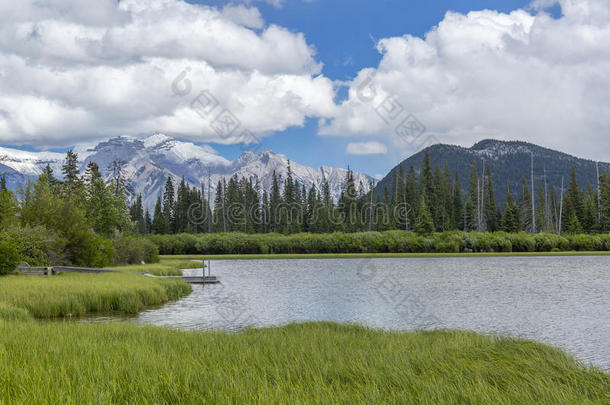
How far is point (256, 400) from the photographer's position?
5551 mm

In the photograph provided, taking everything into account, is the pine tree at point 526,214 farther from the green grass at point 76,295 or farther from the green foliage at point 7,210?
the green foliage at point 7,210

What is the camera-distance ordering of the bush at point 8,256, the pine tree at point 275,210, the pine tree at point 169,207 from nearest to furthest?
the bush at point 8,256 → the pine tree at point 169,207 → the pine tree at point 275,210

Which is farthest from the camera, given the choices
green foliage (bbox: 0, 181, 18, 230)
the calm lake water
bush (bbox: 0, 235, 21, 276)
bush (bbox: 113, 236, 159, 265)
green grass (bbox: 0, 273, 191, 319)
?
bush (bbox: 113, 236, 159, 265)

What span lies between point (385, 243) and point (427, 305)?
53.1 metres

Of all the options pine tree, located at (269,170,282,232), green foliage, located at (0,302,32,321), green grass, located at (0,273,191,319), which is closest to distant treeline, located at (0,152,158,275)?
green grass, located at (0,273,191,319)

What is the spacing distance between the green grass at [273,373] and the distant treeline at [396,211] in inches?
3300

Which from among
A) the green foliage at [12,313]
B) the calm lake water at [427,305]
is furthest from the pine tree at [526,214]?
the green foliage at [12,313]

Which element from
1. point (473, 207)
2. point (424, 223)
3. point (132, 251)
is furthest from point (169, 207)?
point (132, 251)

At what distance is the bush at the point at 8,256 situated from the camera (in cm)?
2389

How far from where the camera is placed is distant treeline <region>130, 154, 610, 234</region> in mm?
95625

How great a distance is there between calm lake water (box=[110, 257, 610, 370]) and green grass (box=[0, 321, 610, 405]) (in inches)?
203

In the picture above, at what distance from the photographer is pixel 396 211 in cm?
10362

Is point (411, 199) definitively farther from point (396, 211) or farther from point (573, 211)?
point (573, 211)

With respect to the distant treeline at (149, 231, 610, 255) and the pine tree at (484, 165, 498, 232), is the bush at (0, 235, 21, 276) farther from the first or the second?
the pine tree at (484, 165, 498, 232)
